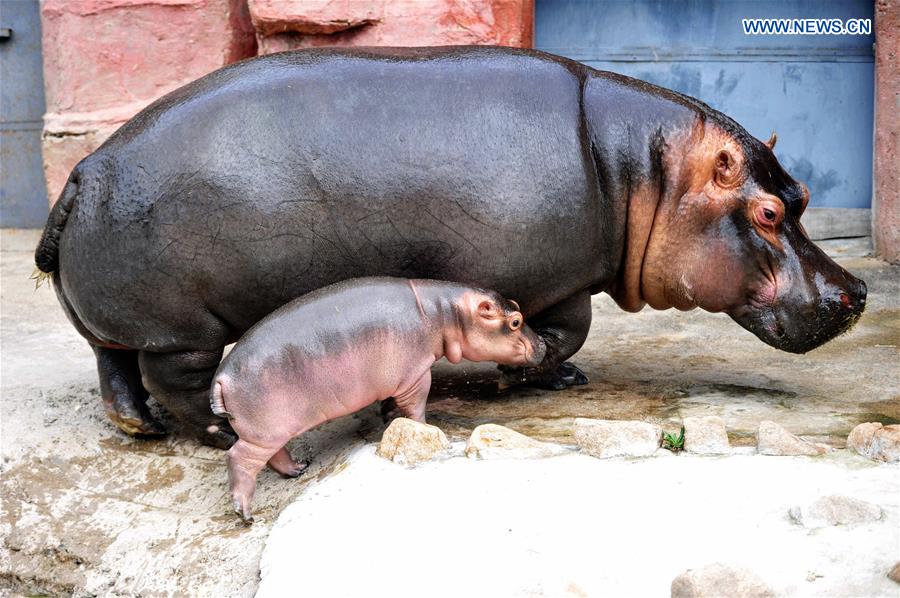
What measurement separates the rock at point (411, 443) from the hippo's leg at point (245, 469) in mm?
353

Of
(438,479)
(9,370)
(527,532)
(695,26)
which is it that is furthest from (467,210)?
(695,26)

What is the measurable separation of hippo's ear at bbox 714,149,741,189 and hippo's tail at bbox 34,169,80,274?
2168 millimetres

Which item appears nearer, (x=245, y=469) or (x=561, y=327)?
(x=245, y=469)

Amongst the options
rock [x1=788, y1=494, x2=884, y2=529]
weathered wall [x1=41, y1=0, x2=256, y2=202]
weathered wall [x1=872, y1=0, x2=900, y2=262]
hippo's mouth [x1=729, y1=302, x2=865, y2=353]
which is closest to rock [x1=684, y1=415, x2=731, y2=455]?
rock [x1=788, y1=494, x2=884, y2=529]

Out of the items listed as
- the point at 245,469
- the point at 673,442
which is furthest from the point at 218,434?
the point at 673,442

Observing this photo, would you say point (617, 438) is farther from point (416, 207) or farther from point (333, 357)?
point (416, 207)

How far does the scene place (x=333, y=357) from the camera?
344 cm

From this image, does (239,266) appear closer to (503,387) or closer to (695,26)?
(503,387)

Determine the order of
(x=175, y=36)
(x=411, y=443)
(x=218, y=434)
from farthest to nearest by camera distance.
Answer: (x=175, y=36), (x=218, y=434), (x=411, y=443)

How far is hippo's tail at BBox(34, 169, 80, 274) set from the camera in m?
3.88

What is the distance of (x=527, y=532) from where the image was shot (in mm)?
2902

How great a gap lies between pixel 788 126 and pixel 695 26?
2.75 ft

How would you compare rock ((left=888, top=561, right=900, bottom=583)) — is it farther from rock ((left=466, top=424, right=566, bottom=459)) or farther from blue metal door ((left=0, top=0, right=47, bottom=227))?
blue metal door ((left=0, top=0, right=47, bottom=227))

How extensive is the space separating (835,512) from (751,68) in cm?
474
